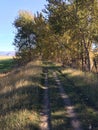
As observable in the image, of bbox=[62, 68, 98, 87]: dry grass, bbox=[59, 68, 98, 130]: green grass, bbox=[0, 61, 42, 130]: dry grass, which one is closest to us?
bbox=[0, 61, 42, 130]: dry grass

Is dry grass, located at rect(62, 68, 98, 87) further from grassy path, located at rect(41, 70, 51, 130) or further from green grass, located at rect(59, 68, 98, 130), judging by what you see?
grassy path, located at rect(41, 70, 51, 130)

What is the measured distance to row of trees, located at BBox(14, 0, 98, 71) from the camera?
121 feet

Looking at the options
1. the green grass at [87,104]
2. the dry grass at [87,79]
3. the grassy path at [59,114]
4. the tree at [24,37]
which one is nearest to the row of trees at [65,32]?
the tree at [24,37]

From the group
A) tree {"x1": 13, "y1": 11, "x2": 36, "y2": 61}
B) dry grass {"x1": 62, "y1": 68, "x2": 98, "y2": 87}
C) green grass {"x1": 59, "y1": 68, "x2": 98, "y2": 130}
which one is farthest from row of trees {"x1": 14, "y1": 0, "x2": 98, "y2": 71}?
green grass {"x1": 59, "y1": 68, "x2": 98, "y2": 130}

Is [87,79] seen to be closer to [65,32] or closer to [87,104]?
[87,104]

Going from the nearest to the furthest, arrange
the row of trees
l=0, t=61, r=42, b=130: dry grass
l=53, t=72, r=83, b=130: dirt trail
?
l=0, t=61, r=42, b=130: dry grass
l=53, t=72, r=83, b=130: dirt trail
the row of trees

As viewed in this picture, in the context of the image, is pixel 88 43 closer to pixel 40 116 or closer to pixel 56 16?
pixel 56 16

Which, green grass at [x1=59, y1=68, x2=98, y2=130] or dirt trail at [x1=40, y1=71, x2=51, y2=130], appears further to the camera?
green grass at [x1=59, y1=68, x2=98, y2=130]

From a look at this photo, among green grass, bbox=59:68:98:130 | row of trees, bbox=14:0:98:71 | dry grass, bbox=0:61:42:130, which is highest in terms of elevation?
row of trees, bbox=14:0:98:71

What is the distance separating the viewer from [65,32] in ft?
134

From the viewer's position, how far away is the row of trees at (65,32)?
36.9m

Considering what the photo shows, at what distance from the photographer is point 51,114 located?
13.2 m

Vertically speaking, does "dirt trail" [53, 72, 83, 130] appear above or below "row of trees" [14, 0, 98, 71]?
below

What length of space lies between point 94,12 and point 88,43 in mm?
5340
